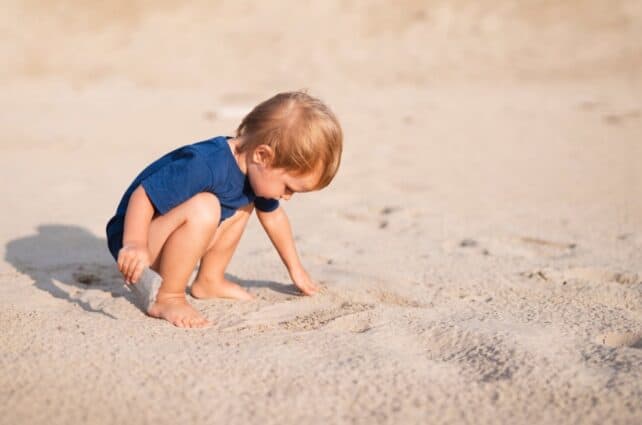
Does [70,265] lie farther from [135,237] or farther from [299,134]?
[299,134]

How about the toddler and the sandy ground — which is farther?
the toddler

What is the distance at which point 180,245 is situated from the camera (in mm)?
2104

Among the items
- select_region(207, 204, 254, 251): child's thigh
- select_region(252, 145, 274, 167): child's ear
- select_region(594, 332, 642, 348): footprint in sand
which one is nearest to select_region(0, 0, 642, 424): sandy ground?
select_region(594, 332, 642, 348): footprint in sand

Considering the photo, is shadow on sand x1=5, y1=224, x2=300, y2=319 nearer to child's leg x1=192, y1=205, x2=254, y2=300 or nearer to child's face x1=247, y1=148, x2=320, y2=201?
child's leg x1=192, y1=205, x2=254, y2=300

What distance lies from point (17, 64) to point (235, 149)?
8.21m

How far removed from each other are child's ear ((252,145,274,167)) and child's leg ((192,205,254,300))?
23 cm

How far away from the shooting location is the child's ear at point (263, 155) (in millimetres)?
2117

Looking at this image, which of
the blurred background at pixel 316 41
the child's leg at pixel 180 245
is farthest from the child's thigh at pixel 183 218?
the blurred background at pixel 316 41

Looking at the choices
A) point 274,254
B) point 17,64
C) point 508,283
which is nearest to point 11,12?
point 17,64

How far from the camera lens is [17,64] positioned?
9.37 m

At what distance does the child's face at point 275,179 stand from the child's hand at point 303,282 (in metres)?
0.33

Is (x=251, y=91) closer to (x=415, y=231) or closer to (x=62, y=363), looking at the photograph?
(x=415, y=231)

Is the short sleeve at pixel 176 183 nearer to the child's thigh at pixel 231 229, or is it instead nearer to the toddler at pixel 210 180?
the toddler at pixel 210 180

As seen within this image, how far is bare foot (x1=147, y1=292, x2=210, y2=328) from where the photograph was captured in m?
2.06
